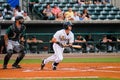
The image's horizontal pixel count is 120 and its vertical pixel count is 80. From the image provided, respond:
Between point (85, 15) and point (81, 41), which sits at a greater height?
point (85, 15)

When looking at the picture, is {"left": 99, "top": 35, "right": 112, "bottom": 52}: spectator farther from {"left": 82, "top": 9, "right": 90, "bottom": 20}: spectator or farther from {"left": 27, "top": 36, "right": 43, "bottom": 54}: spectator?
{"left": 27, "top": 36, "right": 43, "bottom": 54}: spectator

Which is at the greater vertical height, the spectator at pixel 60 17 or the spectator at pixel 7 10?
the spectator at pixel 7 10

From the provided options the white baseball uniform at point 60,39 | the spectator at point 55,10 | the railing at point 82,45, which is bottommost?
the railing at point 82,45

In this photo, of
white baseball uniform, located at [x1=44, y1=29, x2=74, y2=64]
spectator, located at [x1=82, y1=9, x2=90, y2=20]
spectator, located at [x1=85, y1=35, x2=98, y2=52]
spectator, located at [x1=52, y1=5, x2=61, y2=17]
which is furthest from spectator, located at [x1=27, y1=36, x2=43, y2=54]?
white baseball uniform, located at [x1=44, y1=29, x2=74, y2=64]

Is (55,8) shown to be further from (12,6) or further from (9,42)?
(9,42)

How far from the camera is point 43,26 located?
21422mm

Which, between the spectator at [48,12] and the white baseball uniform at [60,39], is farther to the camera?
the spectator at [48,12]

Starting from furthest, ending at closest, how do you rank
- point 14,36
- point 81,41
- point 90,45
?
point 90,45 → point 81,41 → point 14,36

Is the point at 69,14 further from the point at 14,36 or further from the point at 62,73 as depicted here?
the point at 62,73

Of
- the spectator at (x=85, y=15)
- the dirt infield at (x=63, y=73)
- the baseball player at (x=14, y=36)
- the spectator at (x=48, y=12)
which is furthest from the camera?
the spectator at (x=85, y=15)

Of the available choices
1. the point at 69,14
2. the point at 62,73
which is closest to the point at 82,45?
the point at 69,14

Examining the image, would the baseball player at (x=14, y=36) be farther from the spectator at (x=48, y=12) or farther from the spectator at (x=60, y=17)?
the spectator at (x=48, y=12)

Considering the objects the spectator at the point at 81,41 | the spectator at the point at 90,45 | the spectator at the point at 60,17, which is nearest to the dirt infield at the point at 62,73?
the spectator at the point at 81,41

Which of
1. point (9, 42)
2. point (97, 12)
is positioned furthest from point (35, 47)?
point (9, 42)
